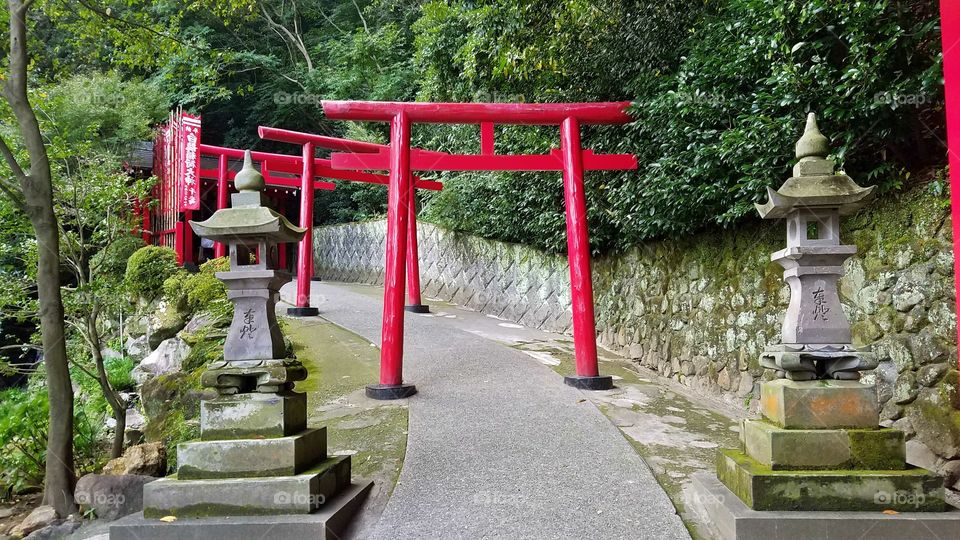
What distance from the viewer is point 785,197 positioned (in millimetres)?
3555

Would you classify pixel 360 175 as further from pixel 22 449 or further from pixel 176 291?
pixel 22 449

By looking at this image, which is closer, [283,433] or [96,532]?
[283,433]

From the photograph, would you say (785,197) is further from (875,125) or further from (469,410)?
(469,410)

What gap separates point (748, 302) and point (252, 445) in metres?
5.56

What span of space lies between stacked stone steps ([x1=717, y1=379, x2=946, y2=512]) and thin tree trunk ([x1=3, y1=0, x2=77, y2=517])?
611 cm

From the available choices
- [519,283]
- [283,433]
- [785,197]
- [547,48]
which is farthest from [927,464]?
[519,283]

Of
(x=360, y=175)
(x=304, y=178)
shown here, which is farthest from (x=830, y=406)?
(x=360, y=175)

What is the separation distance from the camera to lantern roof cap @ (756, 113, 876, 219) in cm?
351

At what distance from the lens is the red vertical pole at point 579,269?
6773 mm

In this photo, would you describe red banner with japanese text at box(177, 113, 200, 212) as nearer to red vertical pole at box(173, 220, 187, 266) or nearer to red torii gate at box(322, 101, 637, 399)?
red vertical pole at box(173, 220, 187, 266)

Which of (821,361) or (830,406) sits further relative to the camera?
(821,361)

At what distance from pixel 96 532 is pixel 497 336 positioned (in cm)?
659

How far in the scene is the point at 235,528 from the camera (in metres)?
3.34

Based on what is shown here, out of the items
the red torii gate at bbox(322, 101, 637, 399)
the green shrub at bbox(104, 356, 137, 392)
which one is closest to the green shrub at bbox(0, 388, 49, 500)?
the green shrub at bbox(104, 356, 137, 392)
